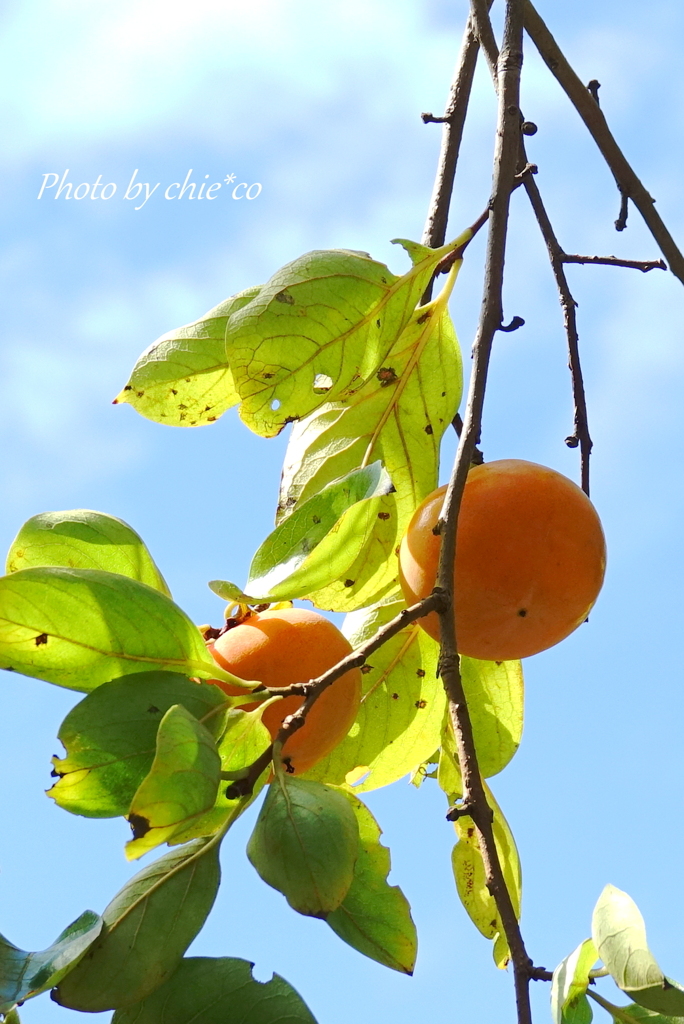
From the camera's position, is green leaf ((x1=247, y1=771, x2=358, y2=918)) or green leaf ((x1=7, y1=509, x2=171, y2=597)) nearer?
green leaf ((x1=247, y1=771, x2=358, y2=918))

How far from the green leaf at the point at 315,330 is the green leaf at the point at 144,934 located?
590 millimetres

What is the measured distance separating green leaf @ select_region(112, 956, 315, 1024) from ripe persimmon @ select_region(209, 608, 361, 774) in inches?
8.7

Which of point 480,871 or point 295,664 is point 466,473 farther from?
point 480,871

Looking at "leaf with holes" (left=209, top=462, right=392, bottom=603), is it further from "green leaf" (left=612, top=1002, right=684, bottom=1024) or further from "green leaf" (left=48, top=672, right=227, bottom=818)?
"green leaf" (left=612, top=1002, right=684, bottom=1024)

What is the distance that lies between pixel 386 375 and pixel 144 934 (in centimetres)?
87

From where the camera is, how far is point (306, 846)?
3.09 ft

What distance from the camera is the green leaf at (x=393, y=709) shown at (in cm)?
154

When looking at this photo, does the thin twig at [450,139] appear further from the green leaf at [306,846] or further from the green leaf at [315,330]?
the green leaf at [306,846]

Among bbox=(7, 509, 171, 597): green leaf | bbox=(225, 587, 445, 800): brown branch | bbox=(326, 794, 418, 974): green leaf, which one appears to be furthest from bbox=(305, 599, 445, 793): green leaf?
bbox=(225, 587, 445, 800): brown branch

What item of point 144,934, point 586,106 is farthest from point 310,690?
point 586,106

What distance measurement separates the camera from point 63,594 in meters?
0.99

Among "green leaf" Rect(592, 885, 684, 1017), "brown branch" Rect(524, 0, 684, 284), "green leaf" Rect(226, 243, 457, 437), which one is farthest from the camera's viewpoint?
"brown branch" Rect(524, 0, 684, 284)

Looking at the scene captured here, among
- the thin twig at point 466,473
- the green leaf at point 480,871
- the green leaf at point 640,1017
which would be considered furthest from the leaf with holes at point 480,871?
the thin twig at point 466,473

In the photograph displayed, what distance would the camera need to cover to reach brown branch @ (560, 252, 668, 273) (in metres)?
1.98
